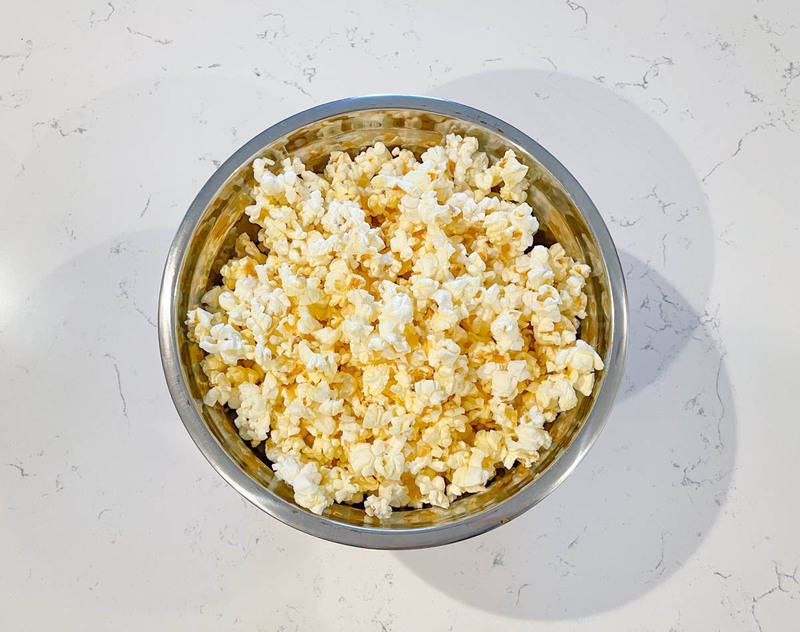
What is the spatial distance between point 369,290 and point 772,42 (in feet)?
3.43

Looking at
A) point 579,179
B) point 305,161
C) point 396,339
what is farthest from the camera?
point 579,179

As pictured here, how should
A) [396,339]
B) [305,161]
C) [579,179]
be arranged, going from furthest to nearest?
[579,179] < [305,161] < [396,339]

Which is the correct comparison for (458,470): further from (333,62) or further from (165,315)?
(333,62)

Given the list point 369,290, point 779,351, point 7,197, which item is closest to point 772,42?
point 779,351

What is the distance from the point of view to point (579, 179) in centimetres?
144

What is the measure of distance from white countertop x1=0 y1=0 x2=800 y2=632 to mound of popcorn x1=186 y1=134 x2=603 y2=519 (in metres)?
0.30

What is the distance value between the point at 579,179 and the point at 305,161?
559mm

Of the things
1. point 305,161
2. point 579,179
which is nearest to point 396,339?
point 305,161

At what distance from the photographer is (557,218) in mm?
1186

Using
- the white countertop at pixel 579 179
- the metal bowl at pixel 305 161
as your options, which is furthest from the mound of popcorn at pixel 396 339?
the white countertop at pixel 579 179

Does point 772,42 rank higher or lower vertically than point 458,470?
higher

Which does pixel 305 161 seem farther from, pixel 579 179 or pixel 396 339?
pixel 579 179

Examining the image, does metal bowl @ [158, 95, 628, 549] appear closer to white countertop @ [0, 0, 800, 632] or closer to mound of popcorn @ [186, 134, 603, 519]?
mound of popcorn @ [186, 134, 603, 519]

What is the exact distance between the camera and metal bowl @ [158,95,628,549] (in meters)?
1.04
